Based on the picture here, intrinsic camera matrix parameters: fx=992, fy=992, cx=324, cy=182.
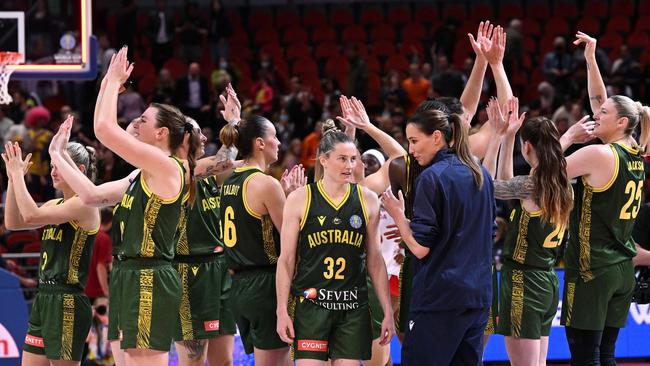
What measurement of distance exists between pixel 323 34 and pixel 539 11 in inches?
173

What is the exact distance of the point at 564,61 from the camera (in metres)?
17.4

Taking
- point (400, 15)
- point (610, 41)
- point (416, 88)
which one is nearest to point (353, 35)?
point (400, 15)

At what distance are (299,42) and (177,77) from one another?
2.99 m

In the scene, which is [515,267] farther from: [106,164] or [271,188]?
[106,164]

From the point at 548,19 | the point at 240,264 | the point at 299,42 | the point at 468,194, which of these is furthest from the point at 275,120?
the point at 468,194

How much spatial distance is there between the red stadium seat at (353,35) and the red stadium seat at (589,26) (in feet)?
13.7

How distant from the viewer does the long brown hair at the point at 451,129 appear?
5.55m

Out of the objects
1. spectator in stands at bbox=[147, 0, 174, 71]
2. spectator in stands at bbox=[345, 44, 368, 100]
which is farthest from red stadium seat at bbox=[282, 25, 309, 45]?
spectator in stands at bbox=[345, 44, 368, 100]

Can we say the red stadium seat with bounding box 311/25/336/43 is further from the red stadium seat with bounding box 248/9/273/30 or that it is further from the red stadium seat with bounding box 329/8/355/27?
the red stadium seat with bounding box 248/9/273/30

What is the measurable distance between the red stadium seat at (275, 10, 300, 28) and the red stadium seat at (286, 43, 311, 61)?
79 centimetres

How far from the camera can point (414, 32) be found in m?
19.8

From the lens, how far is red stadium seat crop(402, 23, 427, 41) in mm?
19656

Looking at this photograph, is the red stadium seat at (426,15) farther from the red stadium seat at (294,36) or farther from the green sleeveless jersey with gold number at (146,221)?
the green sleeveless jersey with gold number at (146,221)

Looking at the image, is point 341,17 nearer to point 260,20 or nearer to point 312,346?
point 260,20
